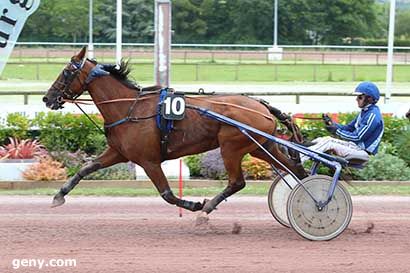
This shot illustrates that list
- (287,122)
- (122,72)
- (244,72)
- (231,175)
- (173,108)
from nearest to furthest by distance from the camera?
1. (173,108)
2. (231,175)
3. (122,72)
4. (287,122)
5. (244,72)

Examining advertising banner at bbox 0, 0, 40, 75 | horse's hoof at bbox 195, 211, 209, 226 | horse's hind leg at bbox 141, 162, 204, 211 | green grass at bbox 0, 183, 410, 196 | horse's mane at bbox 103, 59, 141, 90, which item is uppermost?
advertising banner at bbox 0, 0, 40, 75

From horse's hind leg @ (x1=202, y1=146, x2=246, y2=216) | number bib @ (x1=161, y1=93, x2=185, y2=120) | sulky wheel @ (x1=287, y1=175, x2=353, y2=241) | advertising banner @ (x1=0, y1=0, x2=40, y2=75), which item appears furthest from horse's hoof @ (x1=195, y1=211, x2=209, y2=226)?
advertising banner @ (x1=0, y1=0, x2=40, y2=75)

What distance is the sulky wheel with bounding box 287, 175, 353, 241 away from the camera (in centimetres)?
A: 809

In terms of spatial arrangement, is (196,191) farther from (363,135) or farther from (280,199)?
(363,135)

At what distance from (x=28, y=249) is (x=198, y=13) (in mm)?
47995

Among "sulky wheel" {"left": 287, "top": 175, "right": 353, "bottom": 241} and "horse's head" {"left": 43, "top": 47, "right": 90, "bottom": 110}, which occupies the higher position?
"horse's head" {"left": 43, "top": 47, "right": 90, "bottom": 110}

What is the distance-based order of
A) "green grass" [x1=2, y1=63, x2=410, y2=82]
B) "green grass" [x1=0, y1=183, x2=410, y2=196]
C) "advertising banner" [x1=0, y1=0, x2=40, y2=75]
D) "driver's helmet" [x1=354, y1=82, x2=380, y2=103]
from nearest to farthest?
"driver's helmet" [x1=354, y1=82, x2=380, y2=103] → "green grass" [x1=0, y1=183, x2=410, y2=196] → "advertising banner" [x1=0, y1=0, x2=40, y2=75] → "green grass" [x1=2, y1=63, x2=410, y2=82]

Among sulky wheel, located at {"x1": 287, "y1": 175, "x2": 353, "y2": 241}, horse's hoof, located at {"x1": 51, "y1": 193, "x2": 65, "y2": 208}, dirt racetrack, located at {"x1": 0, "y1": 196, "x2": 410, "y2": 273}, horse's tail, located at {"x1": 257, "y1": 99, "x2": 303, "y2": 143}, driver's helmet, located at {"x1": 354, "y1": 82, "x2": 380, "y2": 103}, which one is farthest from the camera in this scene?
horse's tail, located at {"x1": 257, "y1": 99, "x2": 303, "y2": 143}

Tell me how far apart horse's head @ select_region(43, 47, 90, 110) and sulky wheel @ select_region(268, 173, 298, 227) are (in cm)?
219

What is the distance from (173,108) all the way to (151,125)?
0.27 m

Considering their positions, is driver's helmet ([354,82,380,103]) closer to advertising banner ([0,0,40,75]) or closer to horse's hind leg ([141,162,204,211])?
horse's hind leg ([141,162,204,211])

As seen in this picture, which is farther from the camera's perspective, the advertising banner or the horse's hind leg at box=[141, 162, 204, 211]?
the advertising banner

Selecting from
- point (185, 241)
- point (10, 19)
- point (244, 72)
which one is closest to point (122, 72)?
point (185, 241)

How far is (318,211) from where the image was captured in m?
8.09
